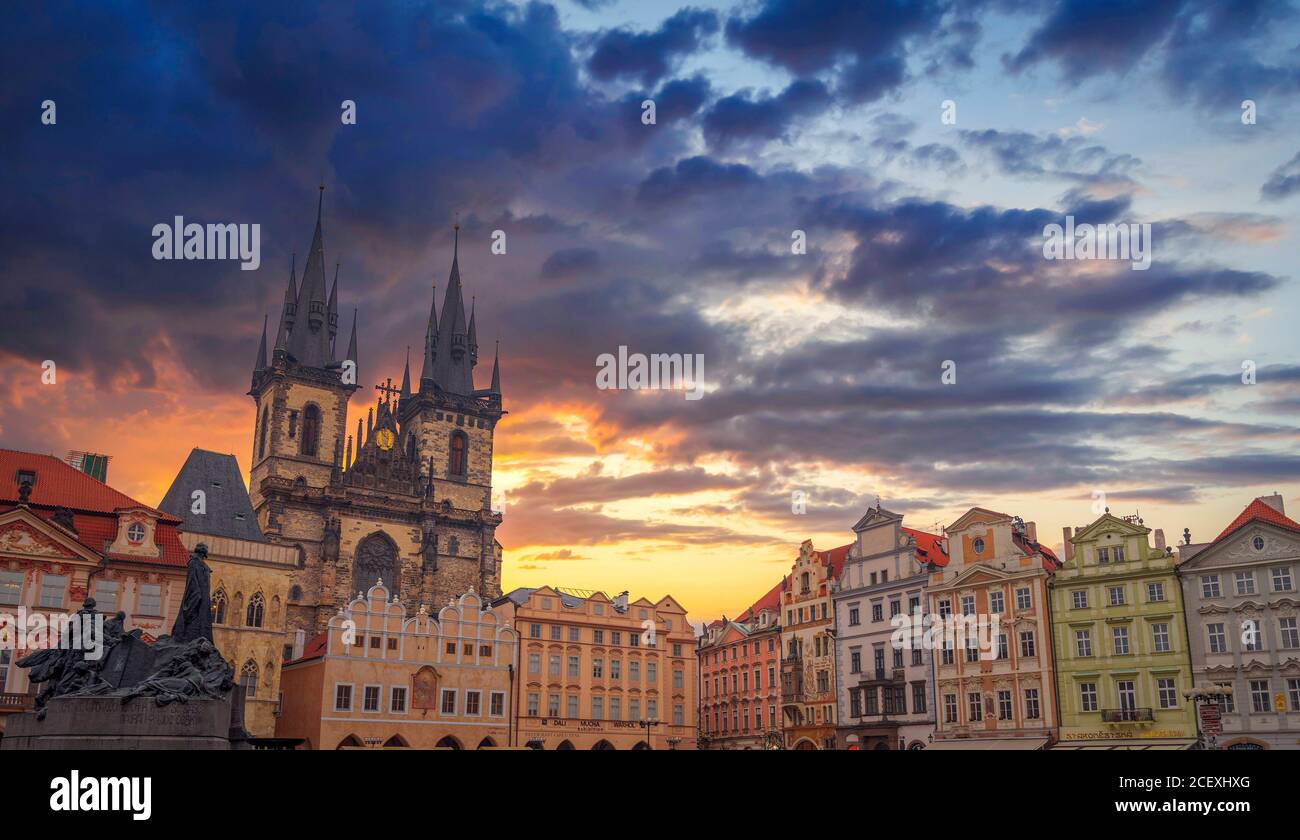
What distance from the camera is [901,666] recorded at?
57375 mm

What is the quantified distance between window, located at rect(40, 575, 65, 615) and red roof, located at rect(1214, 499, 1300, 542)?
5001cm

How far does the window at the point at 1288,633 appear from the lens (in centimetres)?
4462

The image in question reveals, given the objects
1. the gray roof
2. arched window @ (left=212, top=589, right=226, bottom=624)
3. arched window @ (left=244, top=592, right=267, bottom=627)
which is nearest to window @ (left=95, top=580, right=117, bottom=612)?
arched window @ (left=212, top=589, right=226, bottom=624)

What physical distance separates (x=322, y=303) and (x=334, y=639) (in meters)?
38.4

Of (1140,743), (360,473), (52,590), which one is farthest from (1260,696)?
(360,473)

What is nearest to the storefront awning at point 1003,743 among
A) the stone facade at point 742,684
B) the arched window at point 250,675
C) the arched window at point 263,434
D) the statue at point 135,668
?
the stone facade at point 742,684

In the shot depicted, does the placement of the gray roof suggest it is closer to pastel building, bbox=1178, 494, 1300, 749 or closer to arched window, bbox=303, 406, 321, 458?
arched window, bbox=303, 406, 321, 458

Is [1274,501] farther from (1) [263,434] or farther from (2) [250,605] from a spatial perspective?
(1) [263,434]

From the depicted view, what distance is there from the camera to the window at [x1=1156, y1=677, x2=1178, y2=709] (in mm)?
47094

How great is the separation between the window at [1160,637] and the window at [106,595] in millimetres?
46066

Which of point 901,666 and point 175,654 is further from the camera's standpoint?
point 901,666
